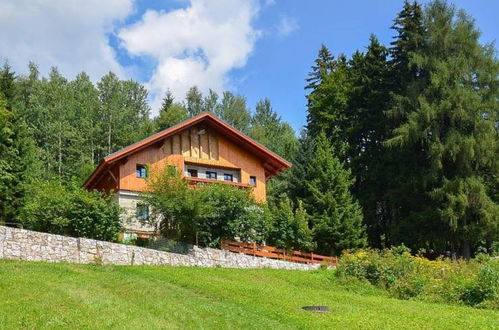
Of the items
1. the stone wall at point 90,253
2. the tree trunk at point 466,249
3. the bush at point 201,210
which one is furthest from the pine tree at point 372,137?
the stone wall at point 90,253

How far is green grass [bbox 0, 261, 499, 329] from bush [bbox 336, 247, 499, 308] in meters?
1.38

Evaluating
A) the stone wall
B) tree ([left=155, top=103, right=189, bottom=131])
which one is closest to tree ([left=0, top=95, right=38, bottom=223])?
the stone wall

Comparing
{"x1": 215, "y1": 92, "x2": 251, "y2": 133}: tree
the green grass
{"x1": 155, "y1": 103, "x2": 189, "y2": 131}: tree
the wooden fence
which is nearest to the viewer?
the green grass

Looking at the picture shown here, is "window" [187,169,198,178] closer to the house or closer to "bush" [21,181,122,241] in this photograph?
the house

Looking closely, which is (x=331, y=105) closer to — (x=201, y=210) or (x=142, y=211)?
(x=142, y=211)

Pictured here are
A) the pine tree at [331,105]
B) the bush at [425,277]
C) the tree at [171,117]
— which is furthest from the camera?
the tree at [171,117]

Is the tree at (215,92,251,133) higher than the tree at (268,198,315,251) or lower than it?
higher

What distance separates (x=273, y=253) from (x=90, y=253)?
1056 cm

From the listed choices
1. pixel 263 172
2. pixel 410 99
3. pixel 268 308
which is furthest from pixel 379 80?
pixel 268 308

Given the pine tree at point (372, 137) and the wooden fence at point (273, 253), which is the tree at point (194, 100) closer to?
the pine tree at point (372, 137)

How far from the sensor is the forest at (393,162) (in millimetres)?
35156

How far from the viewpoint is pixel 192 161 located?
3700cm

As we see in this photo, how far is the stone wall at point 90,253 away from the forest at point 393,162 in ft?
6.19

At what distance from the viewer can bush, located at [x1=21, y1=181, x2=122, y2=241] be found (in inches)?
1043
